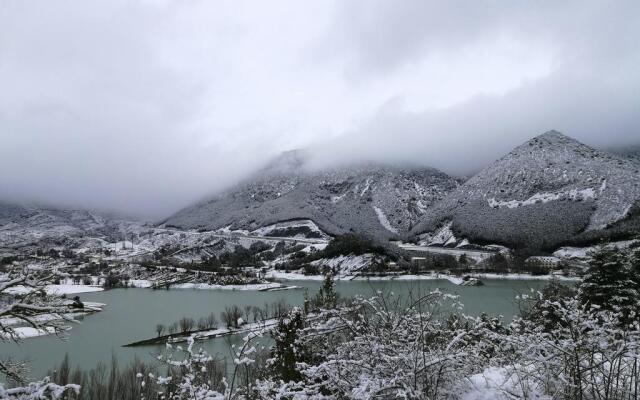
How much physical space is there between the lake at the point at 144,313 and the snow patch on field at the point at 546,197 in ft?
320

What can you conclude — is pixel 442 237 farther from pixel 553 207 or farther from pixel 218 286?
pixel 218 286

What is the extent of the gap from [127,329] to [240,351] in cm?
6094

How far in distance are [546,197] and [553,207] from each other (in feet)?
39.9

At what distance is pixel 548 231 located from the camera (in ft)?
475

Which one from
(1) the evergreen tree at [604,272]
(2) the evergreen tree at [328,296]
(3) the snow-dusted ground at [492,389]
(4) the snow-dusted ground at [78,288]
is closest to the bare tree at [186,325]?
(2) the evergreen tree at [328,296]

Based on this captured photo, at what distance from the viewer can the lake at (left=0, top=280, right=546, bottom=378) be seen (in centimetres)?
4291

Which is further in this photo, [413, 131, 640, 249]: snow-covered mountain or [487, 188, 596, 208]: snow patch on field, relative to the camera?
[487, 188, 596, 208]: snow patch on field

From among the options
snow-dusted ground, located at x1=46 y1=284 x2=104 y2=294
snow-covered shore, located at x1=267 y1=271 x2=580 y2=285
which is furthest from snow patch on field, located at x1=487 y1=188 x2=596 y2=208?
snow-dusted ground, located at x1=46 y1=284 x2=104 y2=294

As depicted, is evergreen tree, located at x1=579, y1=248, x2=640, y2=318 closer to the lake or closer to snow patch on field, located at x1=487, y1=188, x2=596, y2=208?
the lake

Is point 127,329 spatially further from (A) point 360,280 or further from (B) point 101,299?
(A) point 360,280

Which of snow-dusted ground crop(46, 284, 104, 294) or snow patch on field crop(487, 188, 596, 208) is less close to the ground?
snow patch on field crop(487, 188, 596, 208)

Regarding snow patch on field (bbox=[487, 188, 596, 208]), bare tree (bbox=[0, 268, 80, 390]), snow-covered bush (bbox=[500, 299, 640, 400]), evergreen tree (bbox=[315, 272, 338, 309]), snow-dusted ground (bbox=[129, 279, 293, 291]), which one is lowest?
snow-dusted ground (bbox=[129, 279, 293, 291])

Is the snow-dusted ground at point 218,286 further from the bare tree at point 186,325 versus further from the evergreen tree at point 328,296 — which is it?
the evergreen tree at point 328,296

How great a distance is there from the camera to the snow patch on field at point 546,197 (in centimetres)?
16250
